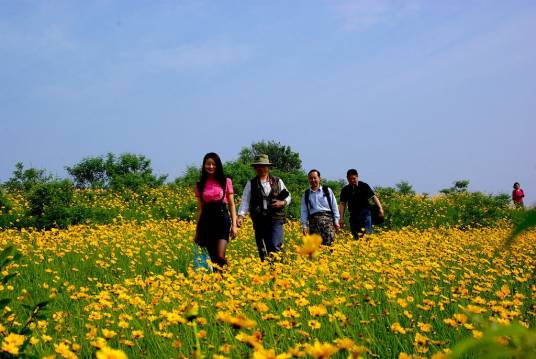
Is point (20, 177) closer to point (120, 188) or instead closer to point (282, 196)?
point (120, 188)

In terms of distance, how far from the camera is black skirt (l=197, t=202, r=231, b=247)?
6.22 metres

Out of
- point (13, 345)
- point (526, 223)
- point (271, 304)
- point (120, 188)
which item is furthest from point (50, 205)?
point (526, 223)

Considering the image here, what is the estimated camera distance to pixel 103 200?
16.6 meters

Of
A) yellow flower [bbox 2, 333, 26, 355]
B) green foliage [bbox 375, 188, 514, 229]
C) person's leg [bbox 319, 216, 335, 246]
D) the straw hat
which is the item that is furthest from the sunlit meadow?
green foliage [bbox 375, 188, 514, 229]

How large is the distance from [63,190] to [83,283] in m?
7.13

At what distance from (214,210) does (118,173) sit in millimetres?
22974

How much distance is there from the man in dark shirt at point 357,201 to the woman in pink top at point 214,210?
275 cm

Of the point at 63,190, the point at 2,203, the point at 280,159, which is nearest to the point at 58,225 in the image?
the point at 63,190

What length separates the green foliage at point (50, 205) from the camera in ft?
41.1

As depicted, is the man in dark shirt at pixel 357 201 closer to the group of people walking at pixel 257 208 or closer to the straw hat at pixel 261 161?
the group of people walking at pixel 257 208

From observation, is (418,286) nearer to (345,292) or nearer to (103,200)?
(345,292)

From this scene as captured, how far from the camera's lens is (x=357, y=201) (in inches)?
338

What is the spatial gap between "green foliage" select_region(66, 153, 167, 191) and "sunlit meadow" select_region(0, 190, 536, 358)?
30.4ft

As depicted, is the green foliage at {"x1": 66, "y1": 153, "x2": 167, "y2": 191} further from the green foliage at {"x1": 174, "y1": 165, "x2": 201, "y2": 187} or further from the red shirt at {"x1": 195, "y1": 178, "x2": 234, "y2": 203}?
the red shirt at {"x1": 195, "y1": 178, "x2": 234, "y2": 203}
